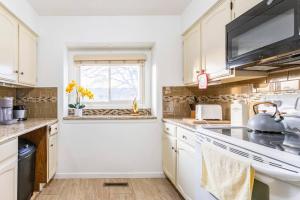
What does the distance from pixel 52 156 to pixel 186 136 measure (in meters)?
1.74

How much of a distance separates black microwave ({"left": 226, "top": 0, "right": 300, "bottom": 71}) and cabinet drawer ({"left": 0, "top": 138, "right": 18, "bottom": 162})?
5.54ft

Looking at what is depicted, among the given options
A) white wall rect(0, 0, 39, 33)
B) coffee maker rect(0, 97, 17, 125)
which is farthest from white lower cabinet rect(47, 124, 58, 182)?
white wall rect(0, 0, 39, 33)

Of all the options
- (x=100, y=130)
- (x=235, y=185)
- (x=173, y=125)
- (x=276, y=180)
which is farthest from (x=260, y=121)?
(x=100, y=130)

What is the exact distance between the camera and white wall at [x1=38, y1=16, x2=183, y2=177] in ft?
11.1

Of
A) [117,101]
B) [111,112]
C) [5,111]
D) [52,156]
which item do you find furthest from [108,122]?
[5,111]

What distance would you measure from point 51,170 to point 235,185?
2.46 m

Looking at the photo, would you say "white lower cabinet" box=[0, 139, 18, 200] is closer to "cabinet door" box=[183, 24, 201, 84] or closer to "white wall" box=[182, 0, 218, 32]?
"cabinet door" box=[183, 24, 201, 84]

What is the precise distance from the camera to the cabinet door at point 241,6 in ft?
5.90

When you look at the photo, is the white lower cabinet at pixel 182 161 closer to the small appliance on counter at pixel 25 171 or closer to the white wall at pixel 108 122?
the white wall at pixel 108 122

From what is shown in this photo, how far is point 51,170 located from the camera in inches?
119

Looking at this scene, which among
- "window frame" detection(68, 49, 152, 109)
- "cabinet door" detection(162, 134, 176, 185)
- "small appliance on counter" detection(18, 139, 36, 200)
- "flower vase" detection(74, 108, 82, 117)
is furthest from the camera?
"window frame" detection(68, 49, 152, 109)

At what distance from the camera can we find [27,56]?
3.03 meters

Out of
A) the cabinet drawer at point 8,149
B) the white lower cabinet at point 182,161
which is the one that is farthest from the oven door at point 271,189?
the cabinet drawer at point 8,149

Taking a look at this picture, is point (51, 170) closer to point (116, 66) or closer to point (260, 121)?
point (116, 66)
